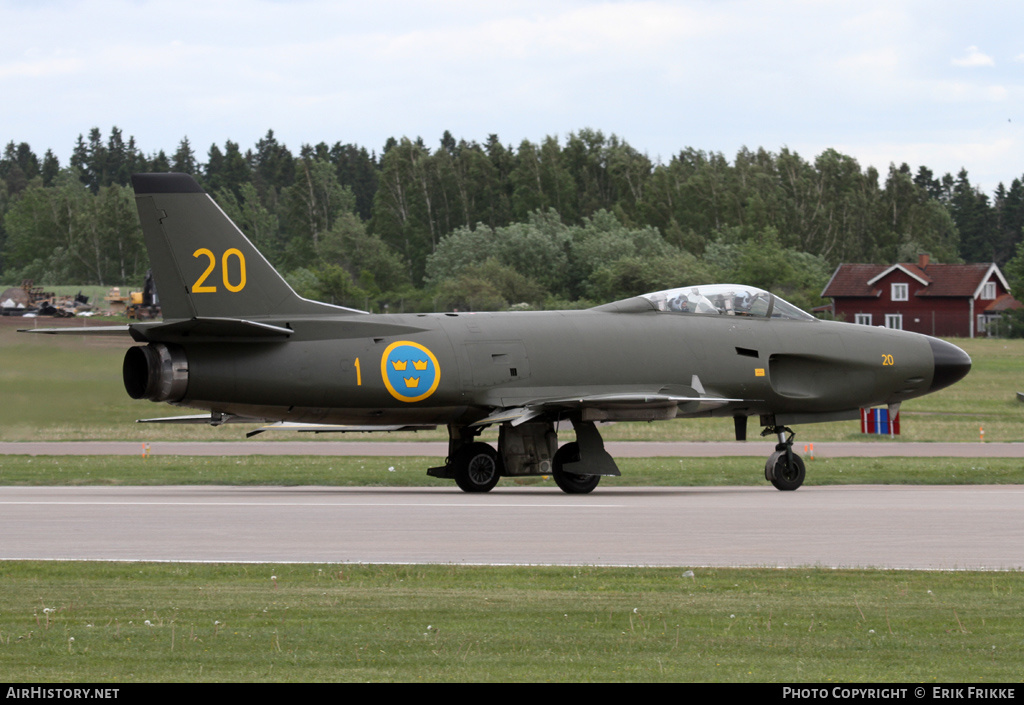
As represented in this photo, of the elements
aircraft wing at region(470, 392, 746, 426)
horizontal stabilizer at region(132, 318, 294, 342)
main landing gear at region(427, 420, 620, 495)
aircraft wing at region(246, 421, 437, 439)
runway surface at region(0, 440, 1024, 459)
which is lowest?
runway surface at region(0, 440, 1024, 459)

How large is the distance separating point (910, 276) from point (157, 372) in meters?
81.5

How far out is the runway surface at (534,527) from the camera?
12875 mm

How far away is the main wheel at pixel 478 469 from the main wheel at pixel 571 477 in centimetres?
103

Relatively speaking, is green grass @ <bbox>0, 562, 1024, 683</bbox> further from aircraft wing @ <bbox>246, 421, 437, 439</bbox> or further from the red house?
the red house

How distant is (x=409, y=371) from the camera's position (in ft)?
65.8

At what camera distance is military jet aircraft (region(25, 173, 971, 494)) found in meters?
19.0

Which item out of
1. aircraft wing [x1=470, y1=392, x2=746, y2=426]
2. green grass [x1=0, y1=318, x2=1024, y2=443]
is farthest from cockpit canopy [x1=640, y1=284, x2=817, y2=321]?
green grass [x1=0, y1=318, x2=1024, y2=443]

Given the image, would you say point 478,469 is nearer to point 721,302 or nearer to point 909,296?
point 721,302

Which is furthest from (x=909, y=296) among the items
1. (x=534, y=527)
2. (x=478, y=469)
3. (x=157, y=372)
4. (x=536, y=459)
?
(x=534, y=527)

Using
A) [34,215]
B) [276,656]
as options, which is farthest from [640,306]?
[34,215]

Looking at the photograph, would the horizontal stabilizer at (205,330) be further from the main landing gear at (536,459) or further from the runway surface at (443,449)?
the runway surface at (443,449)

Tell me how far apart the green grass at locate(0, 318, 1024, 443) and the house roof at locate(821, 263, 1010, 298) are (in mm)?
17815

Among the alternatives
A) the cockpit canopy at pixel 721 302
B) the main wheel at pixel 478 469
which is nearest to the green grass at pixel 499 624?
the main wheel at pixel 478 469
